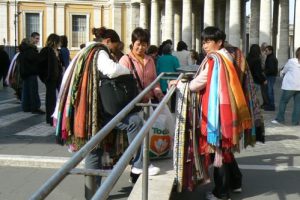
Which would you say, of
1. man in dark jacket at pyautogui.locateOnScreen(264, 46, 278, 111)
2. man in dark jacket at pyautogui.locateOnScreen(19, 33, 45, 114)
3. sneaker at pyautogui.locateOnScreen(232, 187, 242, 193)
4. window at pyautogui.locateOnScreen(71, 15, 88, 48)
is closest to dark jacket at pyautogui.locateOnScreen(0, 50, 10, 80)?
man in dark jacket at pyautogui.locateOnScreen(19, 33, 45, 114)

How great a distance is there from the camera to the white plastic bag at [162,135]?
6.02 metres

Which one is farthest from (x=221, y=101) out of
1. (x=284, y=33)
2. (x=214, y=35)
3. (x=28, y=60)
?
(x=284, y=33)

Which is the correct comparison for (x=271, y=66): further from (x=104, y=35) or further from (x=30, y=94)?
(x=104, y=35)

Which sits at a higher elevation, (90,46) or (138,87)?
(90,46)

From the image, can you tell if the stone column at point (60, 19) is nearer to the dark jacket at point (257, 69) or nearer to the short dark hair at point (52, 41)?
the dark jacket at point (257, 69)

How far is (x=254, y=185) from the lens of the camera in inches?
250

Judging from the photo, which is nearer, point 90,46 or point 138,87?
point 90,46

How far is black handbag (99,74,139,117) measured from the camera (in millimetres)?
5355

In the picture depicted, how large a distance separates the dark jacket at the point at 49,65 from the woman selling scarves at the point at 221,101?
5.65 meters

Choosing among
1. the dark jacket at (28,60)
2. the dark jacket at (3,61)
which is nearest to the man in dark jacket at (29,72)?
the dark jacket at (28,60)

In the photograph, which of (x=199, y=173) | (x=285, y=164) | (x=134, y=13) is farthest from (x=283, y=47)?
(x=199, y=173)

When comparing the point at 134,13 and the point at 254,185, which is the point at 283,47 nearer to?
the point at 134,13

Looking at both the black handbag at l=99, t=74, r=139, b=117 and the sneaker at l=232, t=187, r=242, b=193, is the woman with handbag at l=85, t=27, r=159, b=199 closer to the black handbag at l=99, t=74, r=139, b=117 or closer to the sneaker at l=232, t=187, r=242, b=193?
the black handbag at l=99, t=74, r=139, b=117

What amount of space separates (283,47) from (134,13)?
22.5 metres
